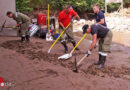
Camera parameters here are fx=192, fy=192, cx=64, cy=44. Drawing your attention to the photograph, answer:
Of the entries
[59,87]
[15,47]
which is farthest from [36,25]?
[59,87]

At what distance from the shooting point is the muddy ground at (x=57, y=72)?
4277 mm

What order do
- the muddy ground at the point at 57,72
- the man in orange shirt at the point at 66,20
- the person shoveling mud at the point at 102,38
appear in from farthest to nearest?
the man in orange shirt at the point at 66,20
the person shoveling mud at the point at 102,38
the muddy ground at the point at 57,72

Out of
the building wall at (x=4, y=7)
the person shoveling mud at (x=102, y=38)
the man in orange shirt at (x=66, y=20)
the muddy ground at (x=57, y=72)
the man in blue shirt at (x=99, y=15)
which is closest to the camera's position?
the muddy ground at (x=57, y=72)

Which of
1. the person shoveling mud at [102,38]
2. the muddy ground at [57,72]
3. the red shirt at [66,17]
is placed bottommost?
the muddy ground at [57,72]

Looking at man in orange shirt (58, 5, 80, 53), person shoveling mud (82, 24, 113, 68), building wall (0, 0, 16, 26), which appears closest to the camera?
person shoveling mud (82, 24, 113, 68)

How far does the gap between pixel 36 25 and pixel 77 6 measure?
11215 millimetres

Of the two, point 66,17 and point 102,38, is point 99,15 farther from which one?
point 66,17

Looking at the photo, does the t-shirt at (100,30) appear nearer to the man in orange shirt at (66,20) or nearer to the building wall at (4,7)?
the man in orange shirt at (66,20)

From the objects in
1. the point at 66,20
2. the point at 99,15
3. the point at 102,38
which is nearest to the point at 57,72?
the point at 102,38

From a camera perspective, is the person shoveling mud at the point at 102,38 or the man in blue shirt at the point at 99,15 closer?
the person shoveling mud at the point at 102,38

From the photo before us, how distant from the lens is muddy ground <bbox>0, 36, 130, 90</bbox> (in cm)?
428

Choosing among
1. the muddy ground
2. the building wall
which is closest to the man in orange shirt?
the muddy ground

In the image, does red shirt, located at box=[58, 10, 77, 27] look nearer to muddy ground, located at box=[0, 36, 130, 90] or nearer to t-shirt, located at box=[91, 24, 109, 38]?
muddy ground, located at box=[0, 36, 130, 90]

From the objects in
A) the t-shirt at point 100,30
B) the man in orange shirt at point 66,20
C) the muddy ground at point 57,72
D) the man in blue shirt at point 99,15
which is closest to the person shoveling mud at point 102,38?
the t-shirt at point 100,30
